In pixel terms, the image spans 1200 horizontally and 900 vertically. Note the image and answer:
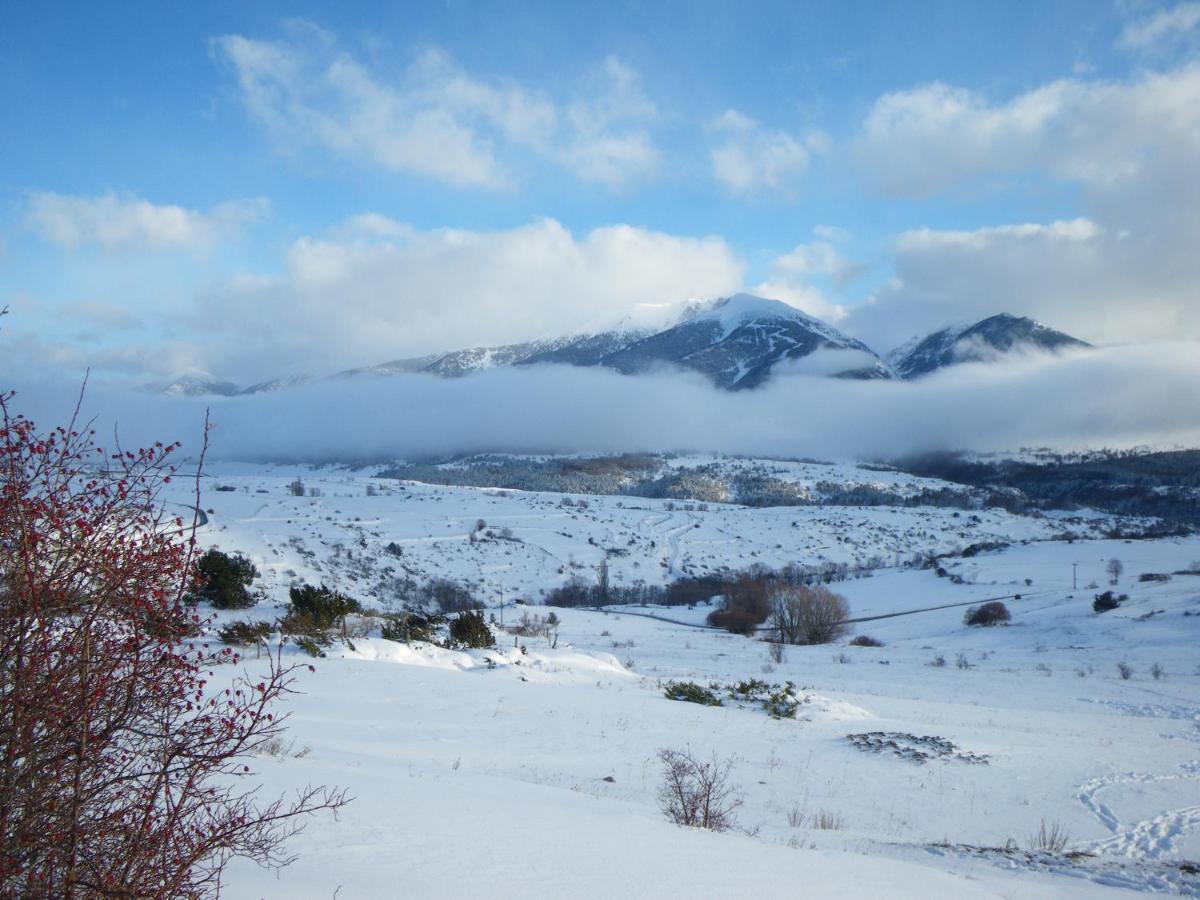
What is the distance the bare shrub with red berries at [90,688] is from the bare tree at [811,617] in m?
45.3

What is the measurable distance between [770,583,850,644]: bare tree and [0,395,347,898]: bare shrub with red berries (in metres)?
45.3

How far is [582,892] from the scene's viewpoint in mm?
4789

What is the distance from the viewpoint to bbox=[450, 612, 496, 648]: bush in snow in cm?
2514

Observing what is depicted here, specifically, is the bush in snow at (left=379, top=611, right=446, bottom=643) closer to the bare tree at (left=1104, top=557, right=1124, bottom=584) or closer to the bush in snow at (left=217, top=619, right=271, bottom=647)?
the bush in snow at (left=217, top=619, right=271, bottom=647)

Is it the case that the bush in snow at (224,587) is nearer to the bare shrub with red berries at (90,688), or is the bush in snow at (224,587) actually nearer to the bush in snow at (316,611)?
the bush in snow at (316,611)

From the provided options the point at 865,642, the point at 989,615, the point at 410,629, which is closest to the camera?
the point at 410,629

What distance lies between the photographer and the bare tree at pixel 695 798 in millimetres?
8398

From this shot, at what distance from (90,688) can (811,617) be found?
46608mm

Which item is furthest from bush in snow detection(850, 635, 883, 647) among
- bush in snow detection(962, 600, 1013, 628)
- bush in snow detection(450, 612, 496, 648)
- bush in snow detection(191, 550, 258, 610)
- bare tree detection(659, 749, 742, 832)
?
bare tree detection(659, 749, 742, 832)

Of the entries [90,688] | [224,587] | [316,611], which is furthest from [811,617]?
[90,688]

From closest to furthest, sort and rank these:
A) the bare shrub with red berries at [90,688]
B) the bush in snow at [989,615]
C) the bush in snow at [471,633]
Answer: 1. the bare shrub with red berries at [90,688]
2. the bush in snow at [471,633]
3. the bush in snow at [989,615]

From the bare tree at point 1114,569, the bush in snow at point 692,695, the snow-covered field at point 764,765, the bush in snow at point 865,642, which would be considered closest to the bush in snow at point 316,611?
the snow-covered field at point 764,765

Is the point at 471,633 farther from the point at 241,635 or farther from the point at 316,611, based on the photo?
the point at 241,635

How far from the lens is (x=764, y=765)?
13.1 m
